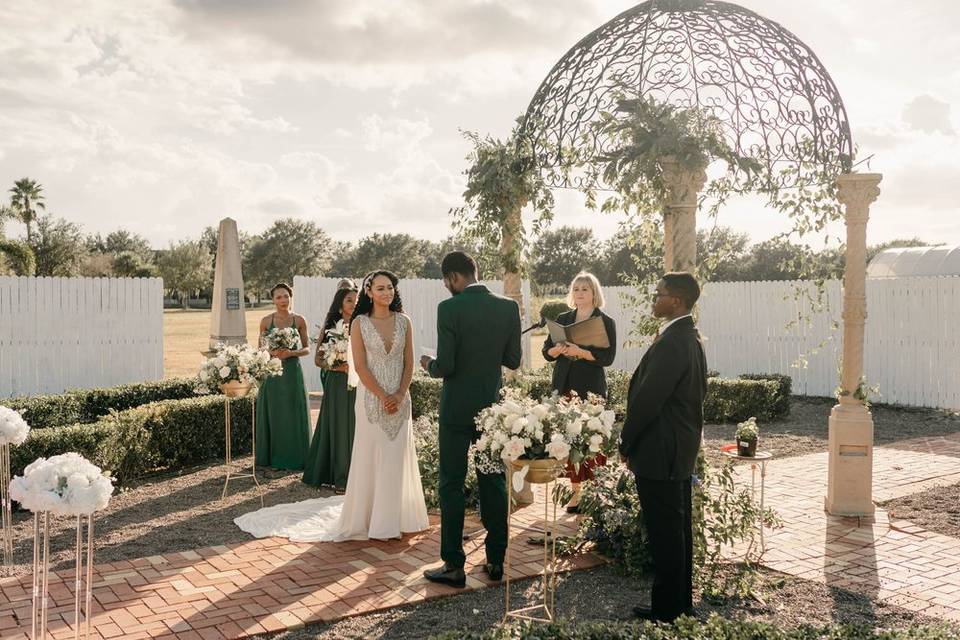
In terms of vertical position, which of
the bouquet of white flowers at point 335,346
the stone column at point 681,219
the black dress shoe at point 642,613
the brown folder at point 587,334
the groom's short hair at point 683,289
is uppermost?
the stone column at point 681,219

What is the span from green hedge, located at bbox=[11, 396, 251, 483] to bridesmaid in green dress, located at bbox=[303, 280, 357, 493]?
5.41ft

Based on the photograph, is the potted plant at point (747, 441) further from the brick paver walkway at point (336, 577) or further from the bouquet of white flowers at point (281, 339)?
the bouquet of white flowers at point (281, 339)

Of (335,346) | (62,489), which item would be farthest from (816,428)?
(62,489)

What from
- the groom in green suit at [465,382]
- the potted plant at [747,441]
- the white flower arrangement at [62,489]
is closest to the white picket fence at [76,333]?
the groom in green suit at [465,382]

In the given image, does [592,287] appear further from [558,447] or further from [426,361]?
[558,447]

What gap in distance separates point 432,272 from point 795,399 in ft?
138

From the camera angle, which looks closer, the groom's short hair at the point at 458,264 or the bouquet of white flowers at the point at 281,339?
the groom's short hair at the point at 458,264

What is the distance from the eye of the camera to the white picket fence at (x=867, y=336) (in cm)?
1259

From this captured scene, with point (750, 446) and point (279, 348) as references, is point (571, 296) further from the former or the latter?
point (279, 348)

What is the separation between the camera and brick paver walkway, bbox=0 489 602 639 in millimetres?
4160

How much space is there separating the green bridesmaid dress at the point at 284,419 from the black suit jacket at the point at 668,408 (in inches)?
187

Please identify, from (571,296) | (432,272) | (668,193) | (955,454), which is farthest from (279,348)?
(432,272)

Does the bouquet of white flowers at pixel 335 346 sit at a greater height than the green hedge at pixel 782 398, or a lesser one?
greater

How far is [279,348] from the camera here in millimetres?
7848
